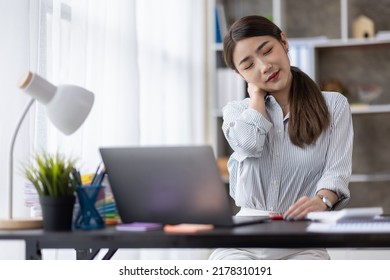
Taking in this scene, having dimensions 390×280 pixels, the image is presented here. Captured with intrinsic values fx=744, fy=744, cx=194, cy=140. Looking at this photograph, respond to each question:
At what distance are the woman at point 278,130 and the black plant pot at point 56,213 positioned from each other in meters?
0.60

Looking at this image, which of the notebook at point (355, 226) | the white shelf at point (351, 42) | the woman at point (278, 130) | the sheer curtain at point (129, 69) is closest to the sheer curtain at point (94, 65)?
the sheer curtain at point (129, 69)

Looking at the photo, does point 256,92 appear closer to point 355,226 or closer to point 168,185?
point 168,185

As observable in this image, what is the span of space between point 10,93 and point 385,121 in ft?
9.77

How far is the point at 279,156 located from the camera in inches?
86.4

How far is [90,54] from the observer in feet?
9.15

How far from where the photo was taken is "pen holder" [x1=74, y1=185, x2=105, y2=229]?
1623 mm

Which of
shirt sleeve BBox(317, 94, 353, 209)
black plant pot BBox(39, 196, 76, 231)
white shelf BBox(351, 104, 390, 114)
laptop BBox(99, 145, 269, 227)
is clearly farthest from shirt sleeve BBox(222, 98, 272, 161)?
white shelf BBox(351, 104, 390, 114)

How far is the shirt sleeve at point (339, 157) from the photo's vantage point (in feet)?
6.74

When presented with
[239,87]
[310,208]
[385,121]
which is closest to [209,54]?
[239,87]

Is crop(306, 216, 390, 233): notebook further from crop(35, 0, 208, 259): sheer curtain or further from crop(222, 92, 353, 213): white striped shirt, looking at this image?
crop(35, 0, 208, 259): sheer curtain

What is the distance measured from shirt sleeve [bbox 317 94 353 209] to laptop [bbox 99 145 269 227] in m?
0.44

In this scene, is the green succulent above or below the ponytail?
below

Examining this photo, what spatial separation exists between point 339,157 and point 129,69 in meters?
1.30

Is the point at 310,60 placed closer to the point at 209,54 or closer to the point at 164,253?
the point at 209,54
